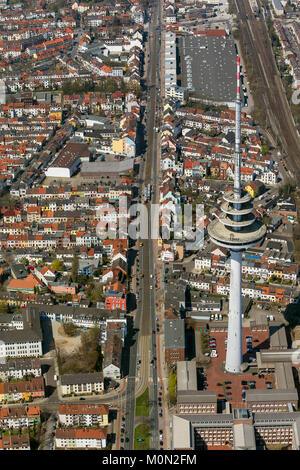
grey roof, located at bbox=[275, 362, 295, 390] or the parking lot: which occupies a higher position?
grey roof, located at bbox=[275, 362, 295, 390]

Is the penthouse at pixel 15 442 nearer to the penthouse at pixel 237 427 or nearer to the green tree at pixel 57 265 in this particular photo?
the penthouse at pixel 237 427

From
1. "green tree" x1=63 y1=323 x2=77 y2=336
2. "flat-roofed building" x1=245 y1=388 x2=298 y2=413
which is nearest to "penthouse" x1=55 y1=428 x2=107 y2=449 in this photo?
"flat-roofed building" x1=245 y1=388 x2=298 y2=413

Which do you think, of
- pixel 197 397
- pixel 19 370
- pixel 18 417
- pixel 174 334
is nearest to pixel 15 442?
pixel 18 417

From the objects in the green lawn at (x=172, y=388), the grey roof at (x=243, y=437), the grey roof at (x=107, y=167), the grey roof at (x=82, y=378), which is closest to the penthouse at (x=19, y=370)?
the grey roof at (x=82, y=378)

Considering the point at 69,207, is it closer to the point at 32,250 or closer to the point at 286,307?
the point at 32,250

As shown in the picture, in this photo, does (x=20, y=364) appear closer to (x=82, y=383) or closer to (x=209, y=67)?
(x=82, y=383)

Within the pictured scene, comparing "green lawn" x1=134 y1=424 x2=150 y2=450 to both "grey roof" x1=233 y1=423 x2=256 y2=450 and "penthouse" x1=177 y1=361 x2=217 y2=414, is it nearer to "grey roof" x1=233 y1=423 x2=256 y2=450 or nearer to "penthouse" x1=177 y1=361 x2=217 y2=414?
"penthouse" x1=177 y1=361 x2=217 y2=414
